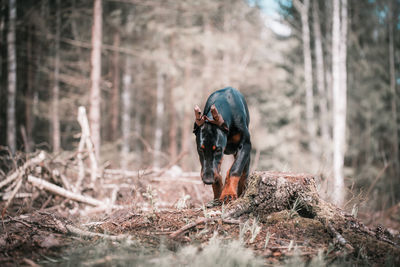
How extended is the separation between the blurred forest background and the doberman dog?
6.64 meters

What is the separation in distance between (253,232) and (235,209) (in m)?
0.43

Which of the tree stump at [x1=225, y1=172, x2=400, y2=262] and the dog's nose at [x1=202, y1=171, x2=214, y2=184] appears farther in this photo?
the dog's nose at [x1=202, y1=171, x2=214, y2=184]

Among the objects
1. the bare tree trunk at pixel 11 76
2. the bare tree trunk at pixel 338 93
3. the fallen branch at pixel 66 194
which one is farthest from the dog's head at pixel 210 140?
the bare tree trunk at pixel 11 76

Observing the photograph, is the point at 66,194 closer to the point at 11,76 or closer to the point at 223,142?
the point at 223,142

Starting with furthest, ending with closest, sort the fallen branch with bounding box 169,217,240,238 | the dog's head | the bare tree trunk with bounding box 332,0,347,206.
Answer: the bare tree trunk with bounding box 332,0,347,206 → the dog's head → the fallen branch with bounding box 169,217,240,238

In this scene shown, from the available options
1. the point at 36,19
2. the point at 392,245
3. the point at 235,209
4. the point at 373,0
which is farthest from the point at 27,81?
the point at 373,0

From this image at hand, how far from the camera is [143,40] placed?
17.3 m

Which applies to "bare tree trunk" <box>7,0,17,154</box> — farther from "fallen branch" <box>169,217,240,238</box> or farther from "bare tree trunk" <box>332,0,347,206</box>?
"bare tree trunk" <box>332,0,347,206</box>

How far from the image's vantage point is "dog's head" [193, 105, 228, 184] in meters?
3.68

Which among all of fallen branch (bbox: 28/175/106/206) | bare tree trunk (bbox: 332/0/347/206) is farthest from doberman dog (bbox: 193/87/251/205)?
bare tree trunk (bbox: 332/0/347/206)

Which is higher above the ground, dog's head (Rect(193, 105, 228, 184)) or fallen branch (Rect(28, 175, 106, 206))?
dog's head (Rect(193, 105, 228, 184))

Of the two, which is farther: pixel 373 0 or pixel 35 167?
pixel 373 0

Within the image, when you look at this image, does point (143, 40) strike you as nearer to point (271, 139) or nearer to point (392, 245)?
point (271, 139)

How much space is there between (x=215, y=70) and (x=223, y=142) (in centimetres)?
1121
